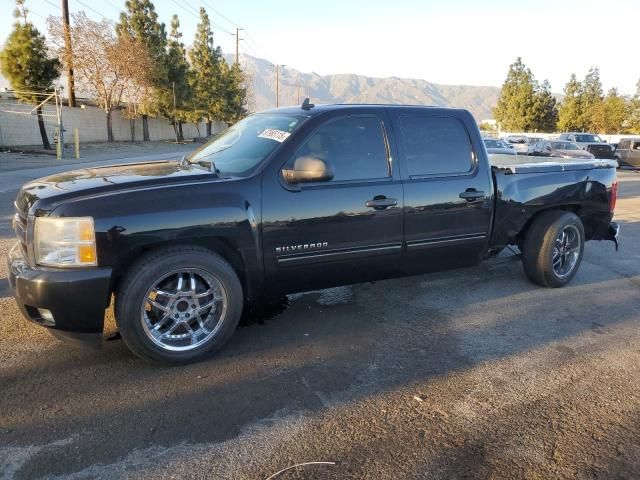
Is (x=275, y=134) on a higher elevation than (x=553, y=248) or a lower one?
higher

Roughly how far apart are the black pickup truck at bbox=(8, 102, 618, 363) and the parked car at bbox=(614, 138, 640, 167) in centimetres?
2451

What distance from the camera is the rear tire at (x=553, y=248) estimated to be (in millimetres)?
5121

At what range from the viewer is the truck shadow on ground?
109 inches

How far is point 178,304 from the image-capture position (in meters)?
3.44

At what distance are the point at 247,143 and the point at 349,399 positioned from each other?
2201 mm

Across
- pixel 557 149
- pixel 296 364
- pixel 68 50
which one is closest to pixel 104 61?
pixel 68 50

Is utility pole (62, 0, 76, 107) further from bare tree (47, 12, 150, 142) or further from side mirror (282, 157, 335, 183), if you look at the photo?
side mirror (282, 157, 335, 183)

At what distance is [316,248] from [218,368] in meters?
1.14

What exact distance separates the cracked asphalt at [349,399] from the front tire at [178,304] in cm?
17

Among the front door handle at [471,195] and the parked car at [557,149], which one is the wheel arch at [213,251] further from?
the parked car at [557,149]

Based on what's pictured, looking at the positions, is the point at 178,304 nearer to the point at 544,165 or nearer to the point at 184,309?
the point at 184,309

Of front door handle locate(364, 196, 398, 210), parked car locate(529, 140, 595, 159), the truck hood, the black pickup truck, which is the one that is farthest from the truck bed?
parked car locate(529, 140, 595, 159)

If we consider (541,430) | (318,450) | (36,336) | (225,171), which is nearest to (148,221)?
(225,171)

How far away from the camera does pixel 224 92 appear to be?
1972 inches
